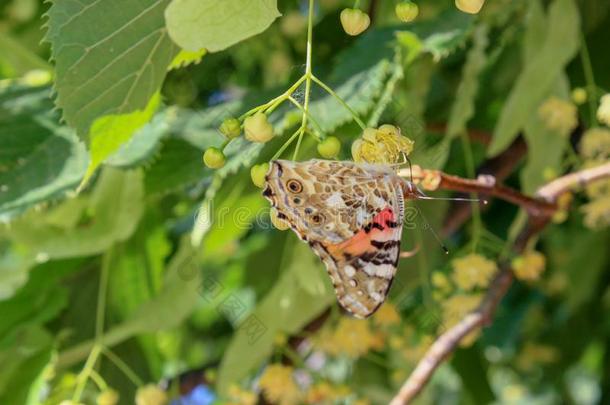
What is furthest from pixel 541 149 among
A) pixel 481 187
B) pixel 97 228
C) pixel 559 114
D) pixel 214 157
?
pixel 214 157

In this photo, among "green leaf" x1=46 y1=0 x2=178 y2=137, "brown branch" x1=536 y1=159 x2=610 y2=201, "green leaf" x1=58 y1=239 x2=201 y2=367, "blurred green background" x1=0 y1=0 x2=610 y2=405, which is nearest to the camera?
"green leaf" x1=46 y1=0 x2=178 y2=137

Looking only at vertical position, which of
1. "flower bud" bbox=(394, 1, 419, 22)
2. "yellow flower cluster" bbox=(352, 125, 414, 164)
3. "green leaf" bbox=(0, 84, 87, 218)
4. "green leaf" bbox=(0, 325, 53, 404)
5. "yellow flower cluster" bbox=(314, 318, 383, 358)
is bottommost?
"yellow flower cluster" bbox=(314, 318, 383, 358)

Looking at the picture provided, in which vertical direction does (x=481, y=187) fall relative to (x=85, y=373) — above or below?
above

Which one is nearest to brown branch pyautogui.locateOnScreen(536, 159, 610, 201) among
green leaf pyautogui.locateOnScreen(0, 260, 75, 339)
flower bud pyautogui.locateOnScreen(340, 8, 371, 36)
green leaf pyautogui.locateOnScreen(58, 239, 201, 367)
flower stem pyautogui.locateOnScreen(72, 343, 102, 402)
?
flower bud pyautogui.locateOnScreen(340, 8, 371, 36)

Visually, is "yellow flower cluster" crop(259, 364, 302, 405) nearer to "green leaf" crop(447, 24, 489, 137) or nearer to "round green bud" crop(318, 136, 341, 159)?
"green leaf" crop(447, 24, 489, 137)

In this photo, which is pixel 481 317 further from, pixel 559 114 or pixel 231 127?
pixel 231 127

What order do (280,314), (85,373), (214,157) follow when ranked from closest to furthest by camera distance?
(214,157) < (85,373) < (280,314)

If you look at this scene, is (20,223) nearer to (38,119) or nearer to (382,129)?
(38,119)
